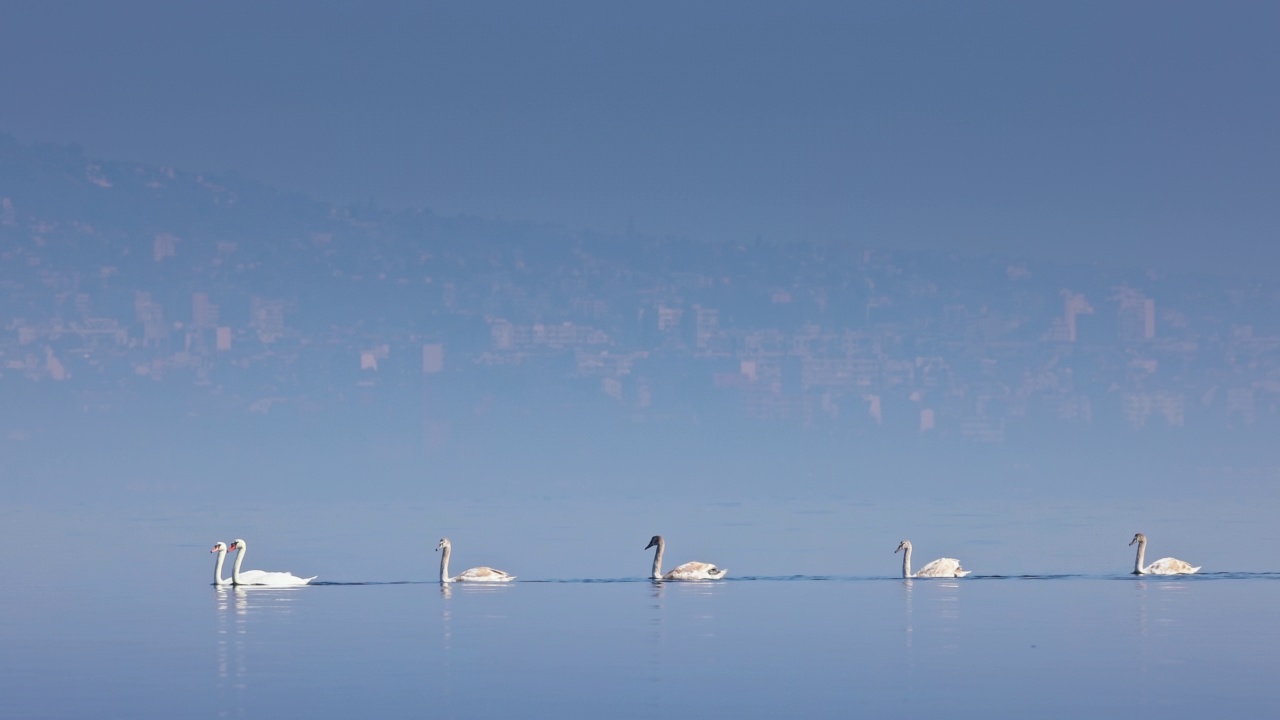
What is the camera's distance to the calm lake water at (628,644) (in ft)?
77.0

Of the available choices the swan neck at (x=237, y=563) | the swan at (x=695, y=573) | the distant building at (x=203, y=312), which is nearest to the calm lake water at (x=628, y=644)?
the swan neck at (x=237, y=563)

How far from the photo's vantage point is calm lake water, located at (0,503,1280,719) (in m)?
23.5

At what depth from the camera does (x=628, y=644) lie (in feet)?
94.8

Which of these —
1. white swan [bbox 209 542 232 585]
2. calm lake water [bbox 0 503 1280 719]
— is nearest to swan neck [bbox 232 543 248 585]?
white swan [bbox 209 542 232 585]

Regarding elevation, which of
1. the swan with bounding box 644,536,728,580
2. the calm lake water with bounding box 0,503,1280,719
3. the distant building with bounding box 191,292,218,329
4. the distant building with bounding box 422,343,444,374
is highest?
the distant building with bounding box 191,292,218,329

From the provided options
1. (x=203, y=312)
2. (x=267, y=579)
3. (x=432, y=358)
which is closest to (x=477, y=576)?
(x=267, y=579)

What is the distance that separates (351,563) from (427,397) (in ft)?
436

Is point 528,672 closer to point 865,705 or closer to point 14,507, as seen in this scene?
point 865,705

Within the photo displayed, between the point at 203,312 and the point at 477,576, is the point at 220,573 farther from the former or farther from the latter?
the point at 203,312

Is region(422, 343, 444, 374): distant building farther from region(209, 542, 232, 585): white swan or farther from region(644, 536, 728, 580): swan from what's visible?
region(209, 542, 232, 585): white swan

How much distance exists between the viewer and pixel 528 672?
25906mm

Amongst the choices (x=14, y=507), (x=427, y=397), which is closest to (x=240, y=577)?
(x=14, y=507)

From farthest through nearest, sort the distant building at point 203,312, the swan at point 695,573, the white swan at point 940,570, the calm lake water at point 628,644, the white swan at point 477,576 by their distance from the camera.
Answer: the distant building at point 203,312
the swan at point 695,573
the white swan at point 940,570
the white swan at point 477,576
the calm lake water at point 628,644

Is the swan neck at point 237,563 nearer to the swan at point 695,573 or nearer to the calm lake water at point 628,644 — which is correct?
the calm lake water at point 628,644
